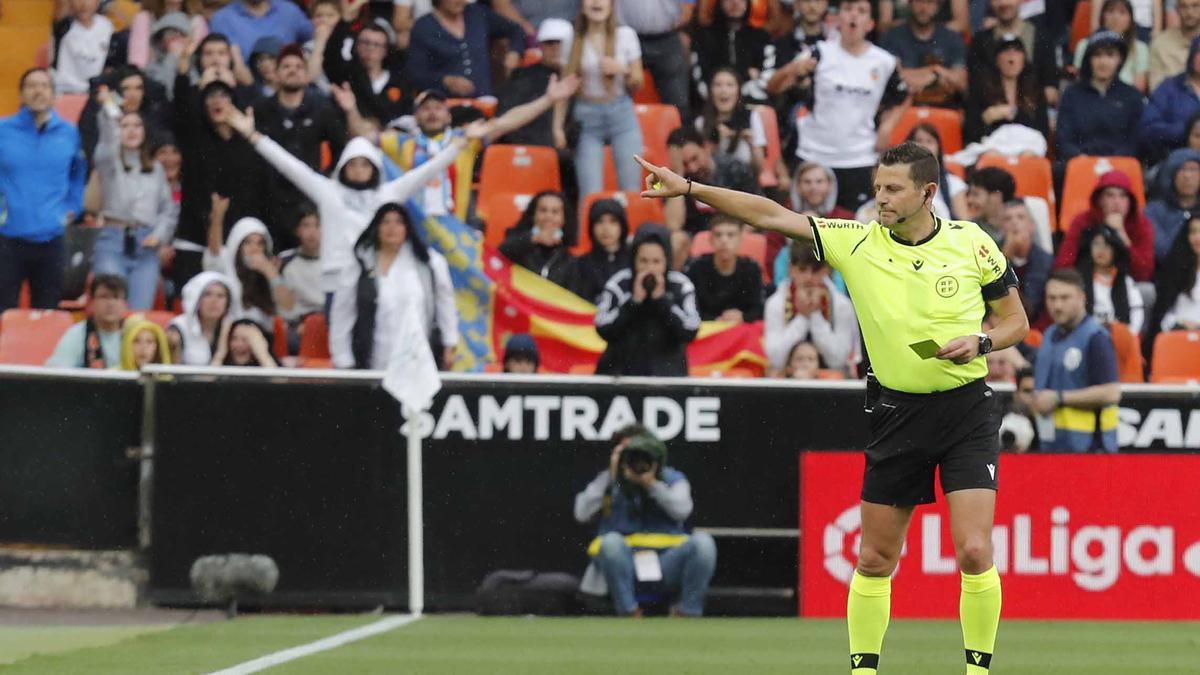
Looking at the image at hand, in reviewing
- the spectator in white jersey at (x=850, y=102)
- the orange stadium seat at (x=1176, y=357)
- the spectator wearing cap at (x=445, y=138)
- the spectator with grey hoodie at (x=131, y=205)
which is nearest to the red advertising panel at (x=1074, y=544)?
the orange stadium seat at (x=1176, y=357)

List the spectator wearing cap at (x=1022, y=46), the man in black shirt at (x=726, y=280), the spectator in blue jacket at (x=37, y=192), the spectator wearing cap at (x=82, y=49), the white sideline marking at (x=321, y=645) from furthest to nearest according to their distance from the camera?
the spectator wearing cap at (x=82, y=49)
the spectator wearing cap at (x=1022, y=46)
the spectator in blue jacket at (x=37, y=192)
the man in black shirt at (x=726, y=280)
the white sideline marking at (x=321, y=645)

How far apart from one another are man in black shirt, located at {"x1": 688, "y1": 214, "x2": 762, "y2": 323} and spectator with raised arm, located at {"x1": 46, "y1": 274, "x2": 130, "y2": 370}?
412 centimetres

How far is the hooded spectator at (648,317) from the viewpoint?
1398 cm

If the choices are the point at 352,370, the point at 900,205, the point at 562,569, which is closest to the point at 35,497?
the point at 352,370

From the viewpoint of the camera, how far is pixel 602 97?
675 inches

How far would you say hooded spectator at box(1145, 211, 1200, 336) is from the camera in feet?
52.4

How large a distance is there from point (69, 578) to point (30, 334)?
2708mm

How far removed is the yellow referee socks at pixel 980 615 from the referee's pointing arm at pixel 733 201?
1519 millimetres

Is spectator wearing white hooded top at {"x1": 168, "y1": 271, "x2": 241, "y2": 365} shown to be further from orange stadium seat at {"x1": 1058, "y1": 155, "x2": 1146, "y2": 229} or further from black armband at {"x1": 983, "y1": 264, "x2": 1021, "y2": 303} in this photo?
black armband at {"x1": 983, "y1": 264, "x2": 1021, "y2": 303}

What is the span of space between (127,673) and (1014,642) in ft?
16.0

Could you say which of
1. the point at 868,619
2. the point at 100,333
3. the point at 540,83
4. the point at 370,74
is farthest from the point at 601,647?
the point at 370,74

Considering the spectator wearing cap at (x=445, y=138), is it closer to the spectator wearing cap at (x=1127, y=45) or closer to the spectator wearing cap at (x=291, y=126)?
the spectator wearing cap at (x=291, y=126)

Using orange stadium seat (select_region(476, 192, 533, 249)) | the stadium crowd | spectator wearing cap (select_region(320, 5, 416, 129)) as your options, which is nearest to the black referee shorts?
the stadium crowd

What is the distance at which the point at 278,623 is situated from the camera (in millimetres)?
12672
